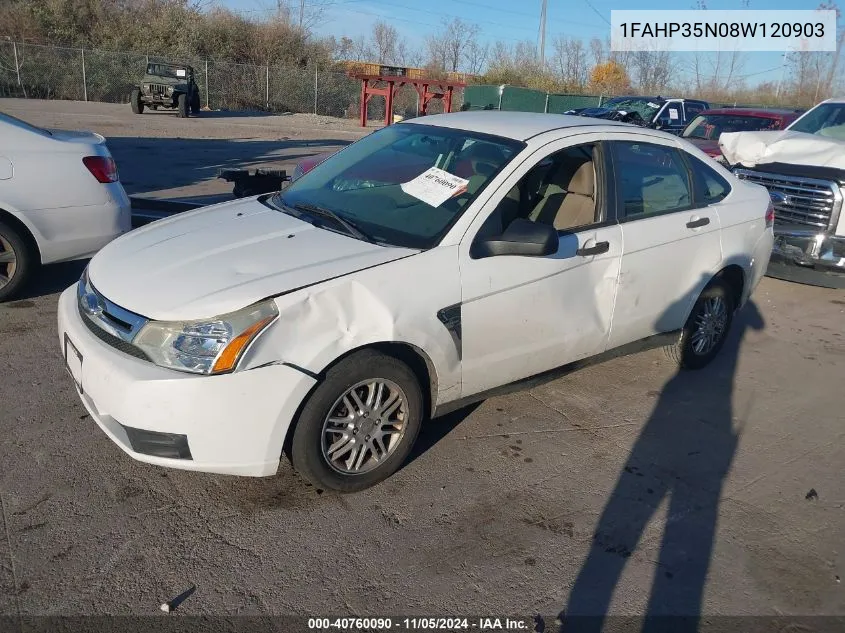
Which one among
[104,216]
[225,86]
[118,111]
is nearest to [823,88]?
[225,86]

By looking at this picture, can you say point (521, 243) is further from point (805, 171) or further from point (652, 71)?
point (652, 71)

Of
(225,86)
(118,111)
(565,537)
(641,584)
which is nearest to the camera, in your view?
(641,584)

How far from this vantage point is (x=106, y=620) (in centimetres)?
254

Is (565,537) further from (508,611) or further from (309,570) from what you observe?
(309,570)

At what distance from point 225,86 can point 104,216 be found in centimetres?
3168

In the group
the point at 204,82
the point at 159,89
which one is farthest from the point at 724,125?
the point at 204,82

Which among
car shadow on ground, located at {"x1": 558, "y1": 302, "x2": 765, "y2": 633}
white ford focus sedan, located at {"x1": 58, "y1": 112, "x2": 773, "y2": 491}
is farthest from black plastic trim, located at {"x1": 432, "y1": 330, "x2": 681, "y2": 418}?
car shadow on ground, located at {"x1": 558, "y1": 302, "x2": 765, "y2": 633}

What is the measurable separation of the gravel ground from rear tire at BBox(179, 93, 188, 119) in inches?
912

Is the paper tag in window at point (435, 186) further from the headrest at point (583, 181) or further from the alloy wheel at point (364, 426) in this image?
the alloy wheel at point (364, 426)

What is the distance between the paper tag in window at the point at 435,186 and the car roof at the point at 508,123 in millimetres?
443

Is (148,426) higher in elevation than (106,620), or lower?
higher

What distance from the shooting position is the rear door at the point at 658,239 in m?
4.24

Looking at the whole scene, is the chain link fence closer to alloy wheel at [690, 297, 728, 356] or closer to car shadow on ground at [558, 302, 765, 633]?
alloy wheel at [690, 297, 728, 356]

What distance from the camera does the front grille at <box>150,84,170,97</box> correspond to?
25.3m
